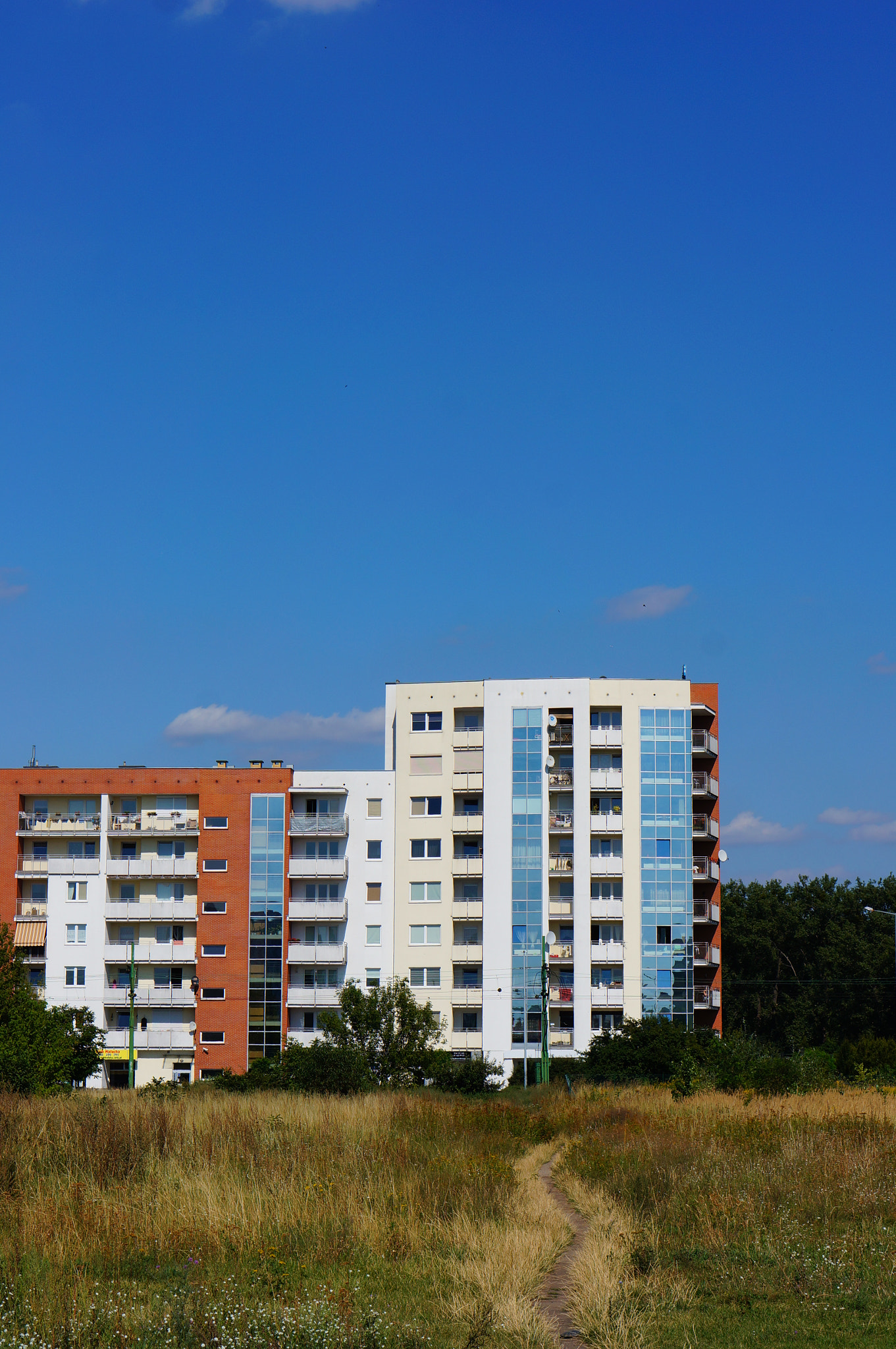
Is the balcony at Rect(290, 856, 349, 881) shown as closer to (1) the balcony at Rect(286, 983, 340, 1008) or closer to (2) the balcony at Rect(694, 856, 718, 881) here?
(1) the balcony at Rect(286, 983, 340, 1008)

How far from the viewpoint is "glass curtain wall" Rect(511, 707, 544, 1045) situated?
82.6 m

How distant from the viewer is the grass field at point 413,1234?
10992 mm

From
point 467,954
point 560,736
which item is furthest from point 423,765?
point 467,954

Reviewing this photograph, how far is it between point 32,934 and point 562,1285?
77.1 m

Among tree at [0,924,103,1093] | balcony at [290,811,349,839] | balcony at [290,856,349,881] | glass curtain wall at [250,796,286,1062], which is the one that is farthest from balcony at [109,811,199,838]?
tree at [0,924,103,1093]

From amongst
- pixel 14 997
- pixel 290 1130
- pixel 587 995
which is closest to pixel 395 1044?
pixel 587 995

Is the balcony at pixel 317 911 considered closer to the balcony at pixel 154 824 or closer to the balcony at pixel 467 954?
the balcony at pixel 467 954

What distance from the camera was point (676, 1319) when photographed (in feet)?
39.8

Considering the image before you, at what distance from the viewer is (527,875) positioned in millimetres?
84875

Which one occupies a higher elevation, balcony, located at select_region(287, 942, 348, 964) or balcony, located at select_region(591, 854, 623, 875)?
balcony, located at select_region(591, 854, 623, 875)

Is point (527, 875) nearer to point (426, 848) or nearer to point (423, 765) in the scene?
point (426, 848)

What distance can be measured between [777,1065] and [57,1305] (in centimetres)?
2944

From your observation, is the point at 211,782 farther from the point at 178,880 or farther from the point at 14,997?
the point at 14,997

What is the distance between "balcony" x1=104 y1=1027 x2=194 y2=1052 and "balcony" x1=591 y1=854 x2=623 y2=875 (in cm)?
2664
